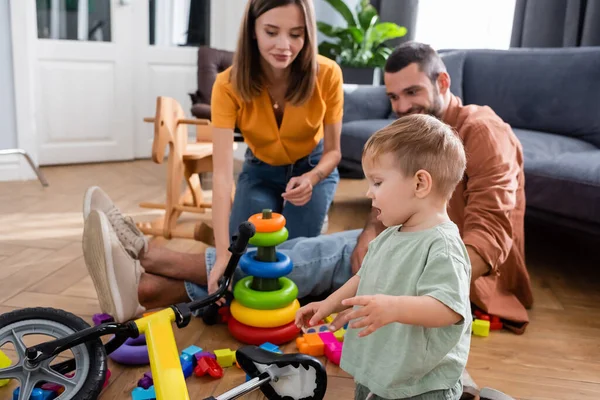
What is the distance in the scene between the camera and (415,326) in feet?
2.56

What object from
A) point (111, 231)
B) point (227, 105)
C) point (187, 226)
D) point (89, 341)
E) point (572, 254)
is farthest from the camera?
point (187, 226)

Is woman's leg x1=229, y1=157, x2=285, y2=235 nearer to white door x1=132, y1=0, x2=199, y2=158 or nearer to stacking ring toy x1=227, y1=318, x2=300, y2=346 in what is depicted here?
stacking ring toy x1=227, y1=318, x2=300, y2=346

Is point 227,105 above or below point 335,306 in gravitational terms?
above

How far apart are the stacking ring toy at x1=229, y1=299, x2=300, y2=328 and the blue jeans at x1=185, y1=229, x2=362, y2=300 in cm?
16

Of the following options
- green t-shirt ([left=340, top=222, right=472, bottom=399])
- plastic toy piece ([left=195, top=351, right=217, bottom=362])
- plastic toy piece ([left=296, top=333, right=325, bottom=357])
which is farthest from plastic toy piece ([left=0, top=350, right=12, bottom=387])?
green t-shirt ([left=340, top=222, right=472, bottom=399])

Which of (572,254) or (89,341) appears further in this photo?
(572,254)

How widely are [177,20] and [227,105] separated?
269 centimetres

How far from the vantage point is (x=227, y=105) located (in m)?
1.49

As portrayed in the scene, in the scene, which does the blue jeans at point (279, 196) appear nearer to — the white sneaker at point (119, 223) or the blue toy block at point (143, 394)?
the white sneaker at point (119, 223)

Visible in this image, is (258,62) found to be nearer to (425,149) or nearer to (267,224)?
(267,224)

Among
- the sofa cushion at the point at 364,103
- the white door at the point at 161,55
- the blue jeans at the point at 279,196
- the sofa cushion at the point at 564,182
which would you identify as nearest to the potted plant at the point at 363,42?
the sofa cushion at the point at 364,103

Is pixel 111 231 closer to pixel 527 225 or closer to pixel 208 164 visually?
pixel 208 164

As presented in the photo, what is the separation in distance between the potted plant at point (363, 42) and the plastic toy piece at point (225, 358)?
2.48m

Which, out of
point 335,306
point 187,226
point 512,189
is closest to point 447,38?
point 187,226
